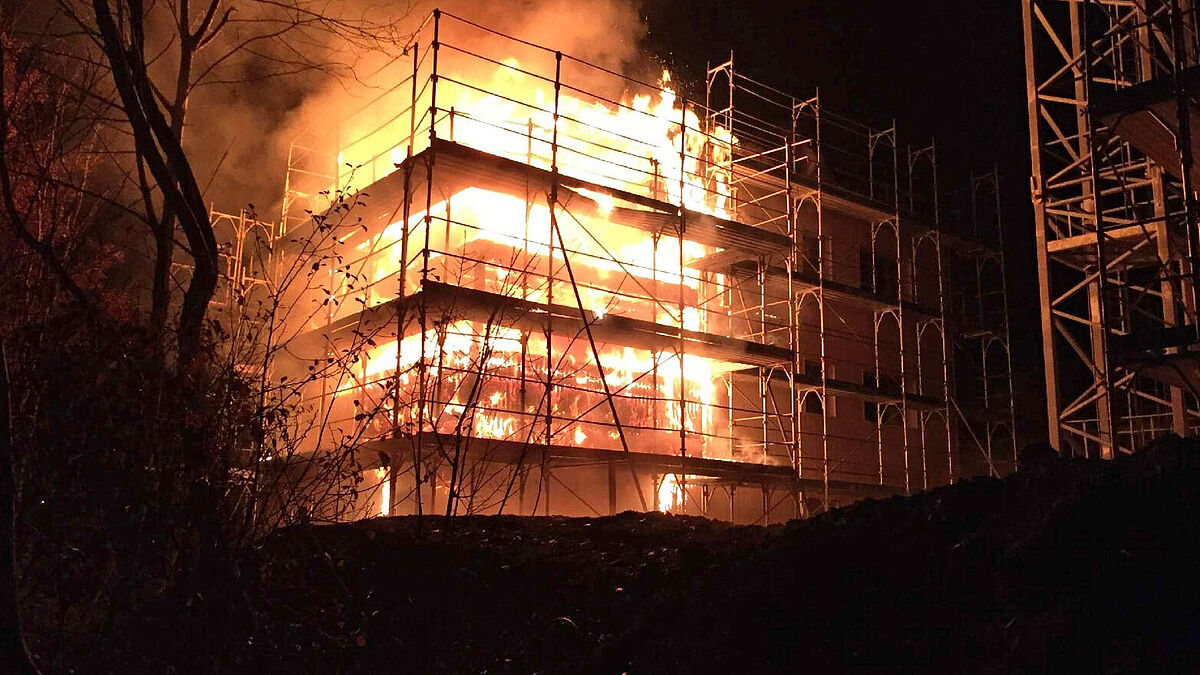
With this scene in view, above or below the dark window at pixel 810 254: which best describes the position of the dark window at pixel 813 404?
below

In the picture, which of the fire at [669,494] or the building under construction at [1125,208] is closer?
the building under construction at [1125,208]

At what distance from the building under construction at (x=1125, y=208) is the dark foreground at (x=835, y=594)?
16.2ft

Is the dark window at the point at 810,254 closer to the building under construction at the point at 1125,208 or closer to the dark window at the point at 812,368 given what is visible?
the dark window at the point at 812,368

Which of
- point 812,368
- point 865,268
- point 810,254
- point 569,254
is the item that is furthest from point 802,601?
point 865,268

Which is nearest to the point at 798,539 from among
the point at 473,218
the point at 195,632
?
the point at 195,632

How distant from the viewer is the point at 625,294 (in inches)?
730

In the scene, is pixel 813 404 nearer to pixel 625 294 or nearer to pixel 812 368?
pixel 812 368

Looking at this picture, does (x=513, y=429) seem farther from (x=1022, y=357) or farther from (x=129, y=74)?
(x=1022, y=357)

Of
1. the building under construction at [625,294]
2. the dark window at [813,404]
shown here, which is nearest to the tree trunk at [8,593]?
the building under construction at [625,294]

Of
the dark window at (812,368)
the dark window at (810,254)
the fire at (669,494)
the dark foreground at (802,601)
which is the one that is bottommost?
the dark foreground at (802,601)

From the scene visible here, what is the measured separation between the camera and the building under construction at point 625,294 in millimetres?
16719

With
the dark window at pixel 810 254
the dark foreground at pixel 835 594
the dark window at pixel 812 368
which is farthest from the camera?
the dark window at pixel 810 254

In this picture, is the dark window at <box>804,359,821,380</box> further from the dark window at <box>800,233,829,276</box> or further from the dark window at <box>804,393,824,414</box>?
the dark window at <box>800,233,829,276</box>

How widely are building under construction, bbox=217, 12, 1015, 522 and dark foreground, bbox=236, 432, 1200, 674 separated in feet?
17.5
